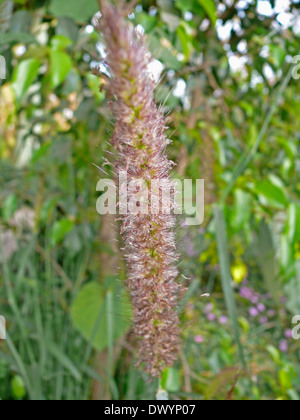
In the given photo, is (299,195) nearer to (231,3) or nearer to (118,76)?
(231,3)

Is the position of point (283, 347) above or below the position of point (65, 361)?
below

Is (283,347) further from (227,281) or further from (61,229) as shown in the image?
(227,281)

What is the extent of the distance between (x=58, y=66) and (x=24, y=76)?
47mm

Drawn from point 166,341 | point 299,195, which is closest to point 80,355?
point 299,195

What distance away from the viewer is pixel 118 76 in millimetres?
235

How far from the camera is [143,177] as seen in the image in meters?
0.27

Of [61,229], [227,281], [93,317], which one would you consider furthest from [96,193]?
[227,281]

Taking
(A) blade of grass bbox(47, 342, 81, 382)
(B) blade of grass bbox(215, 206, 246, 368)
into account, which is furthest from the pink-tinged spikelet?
(A) blade of grass bbox(47, 342, 81, 382)

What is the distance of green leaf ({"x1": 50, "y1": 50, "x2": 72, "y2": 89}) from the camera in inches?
23.5

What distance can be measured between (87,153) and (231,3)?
17.7 inches

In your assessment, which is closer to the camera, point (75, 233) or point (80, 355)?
point (75, 233)

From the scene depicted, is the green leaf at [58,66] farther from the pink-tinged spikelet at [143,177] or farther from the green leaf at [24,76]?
the pink-tinged spikelet at [143,177]

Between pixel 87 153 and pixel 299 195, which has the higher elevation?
pixel 87 153

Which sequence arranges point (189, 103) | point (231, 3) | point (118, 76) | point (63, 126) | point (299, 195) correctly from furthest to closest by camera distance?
point (63, 126) < point (189, 103) < point (231, 3) < point (299, 195) < point (118, 76)
